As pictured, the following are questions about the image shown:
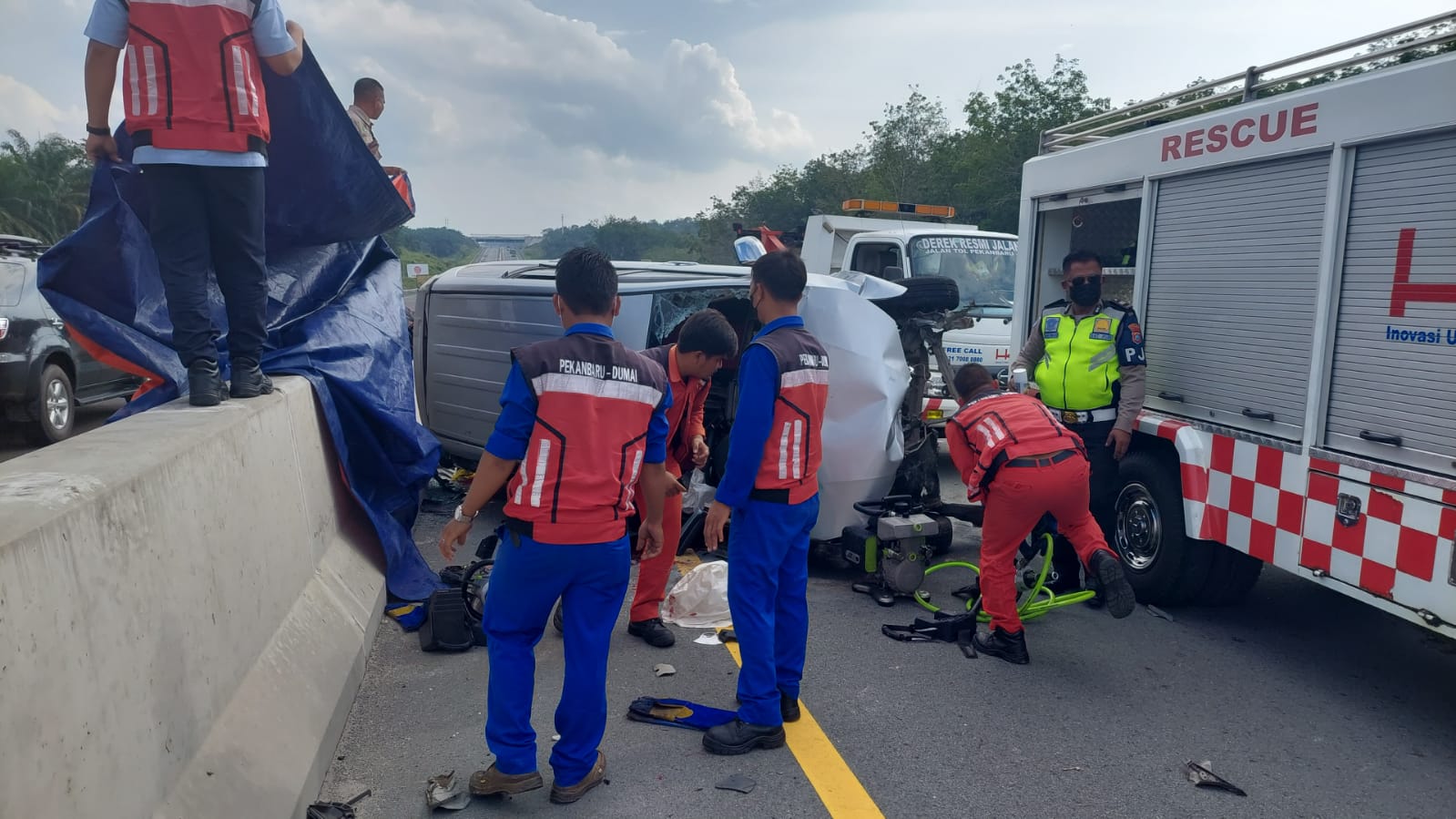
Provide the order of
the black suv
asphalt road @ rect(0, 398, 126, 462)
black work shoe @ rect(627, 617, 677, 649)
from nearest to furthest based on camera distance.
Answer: black work shoe @ rect(627, 617, 677, 649)
the black suv
asphalt road @ rect(0, 398, 126, 462)

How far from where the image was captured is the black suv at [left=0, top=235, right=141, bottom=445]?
28.5 feet

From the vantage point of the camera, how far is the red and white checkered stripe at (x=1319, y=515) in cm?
367

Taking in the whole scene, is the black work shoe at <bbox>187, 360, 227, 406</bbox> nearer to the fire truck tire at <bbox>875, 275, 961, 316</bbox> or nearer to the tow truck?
the fire truck tire at <bbox>875, 275, 961, 316</bbox>

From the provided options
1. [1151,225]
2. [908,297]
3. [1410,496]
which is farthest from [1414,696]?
[908,297]

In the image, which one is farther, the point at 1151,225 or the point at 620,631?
the point at 1151,225

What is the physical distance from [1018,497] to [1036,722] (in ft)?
3.45

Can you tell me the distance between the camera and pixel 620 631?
498 cm

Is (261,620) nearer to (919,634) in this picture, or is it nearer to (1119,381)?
(919,634)

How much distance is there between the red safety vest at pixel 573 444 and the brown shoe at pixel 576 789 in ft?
2.83

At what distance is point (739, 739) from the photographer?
11.9ft

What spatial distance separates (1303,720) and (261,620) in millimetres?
4108

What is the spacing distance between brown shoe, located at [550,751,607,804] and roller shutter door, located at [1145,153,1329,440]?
11.4 ft

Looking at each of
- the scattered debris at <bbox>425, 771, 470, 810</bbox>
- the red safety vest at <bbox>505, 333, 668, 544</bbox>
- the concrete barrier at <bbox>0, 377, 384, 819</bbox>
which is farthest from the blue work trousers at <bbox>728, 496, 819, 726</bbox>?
the concrete barrier at <bbox>0, 377, 384, 819</bbox>

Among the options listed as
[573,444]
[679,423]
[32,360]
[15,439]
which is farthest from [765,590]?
[15,439]
